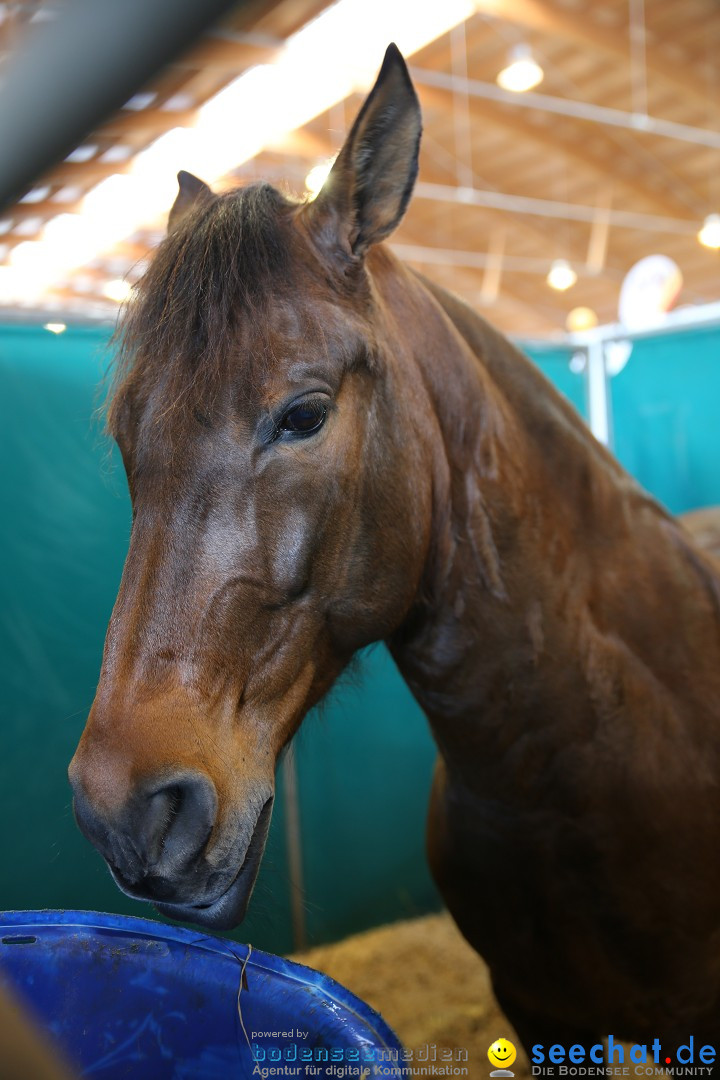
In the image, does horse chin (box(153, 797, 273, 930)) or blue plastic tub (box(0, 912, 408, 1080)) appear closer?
horse chin (box(153, 797, 273, 930))

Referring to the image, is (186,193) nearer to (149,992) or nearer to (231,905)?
(231,905)

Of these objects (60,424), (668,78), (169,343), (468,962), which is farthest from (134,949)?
(668,78)

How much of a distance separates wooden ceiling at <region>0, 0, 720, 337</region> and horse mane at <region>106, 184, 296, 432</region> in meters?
3.98

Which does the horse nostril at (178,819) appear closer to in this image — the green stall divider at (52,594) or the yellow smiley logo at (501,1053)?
the green stall divider at (52,594)

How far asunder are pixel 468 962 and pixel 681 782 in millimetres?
1902

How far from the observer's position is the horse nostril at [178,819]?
0.97 m

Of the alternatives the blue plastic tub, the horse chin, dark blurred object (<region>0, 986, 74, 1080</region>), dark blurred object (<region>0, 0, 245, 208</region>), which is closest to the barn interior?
dark blurred object (<region>0, 0, 245, 208</region>)

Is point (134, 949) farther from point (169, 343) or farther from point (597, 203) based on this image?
point (597, 203)

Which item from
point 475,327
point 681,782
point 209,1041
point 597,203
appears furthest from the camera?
point 597,203

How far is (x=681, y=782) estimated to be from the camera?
1.54m

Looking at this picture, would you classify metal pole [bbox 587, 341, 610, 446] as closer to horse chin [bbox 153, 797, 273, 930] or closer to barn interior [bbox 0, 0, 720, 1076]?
barn interior [bbox 0, 0, 720, 1076]

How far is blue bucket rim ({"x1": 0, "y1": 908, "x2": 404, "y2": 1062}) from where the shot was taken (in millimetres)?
1116

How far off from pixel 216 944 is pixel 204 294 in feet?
3.17

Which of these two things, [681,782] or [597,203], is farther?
[597,203]
